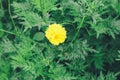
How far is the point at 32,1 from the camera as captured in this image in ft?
7.00

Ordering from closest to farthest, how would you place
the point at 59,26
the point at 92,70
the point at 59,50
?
the point at 59,26, the point at 59,50, the point at 92,70

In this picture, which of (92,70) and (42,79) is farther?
(92,70)

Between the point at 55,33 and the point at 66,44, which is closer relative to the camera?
the point at 55,33

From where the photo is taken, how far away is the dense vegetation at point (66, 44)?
80.1 inches

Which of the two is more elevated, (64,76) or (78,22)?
(78,22)

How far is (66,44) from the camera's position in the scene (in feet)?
7.14

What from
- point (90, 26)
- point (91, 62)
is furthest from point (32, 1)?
point (91, 62)

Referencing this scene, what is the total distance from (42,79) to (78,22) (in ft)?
1.44

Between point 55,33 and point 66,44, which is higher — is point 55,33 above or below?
above

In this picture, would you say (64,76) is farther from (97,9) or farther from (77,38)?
(97,9)

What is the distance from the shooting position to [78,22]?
2094mm

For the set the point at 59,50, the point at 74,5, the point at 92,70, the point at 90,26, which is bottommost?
the point at 92,70

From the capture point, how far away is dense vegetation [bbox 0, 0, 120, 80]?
204cm

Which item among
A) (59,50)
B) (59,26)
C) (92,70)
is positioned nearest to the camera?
(59,26)
